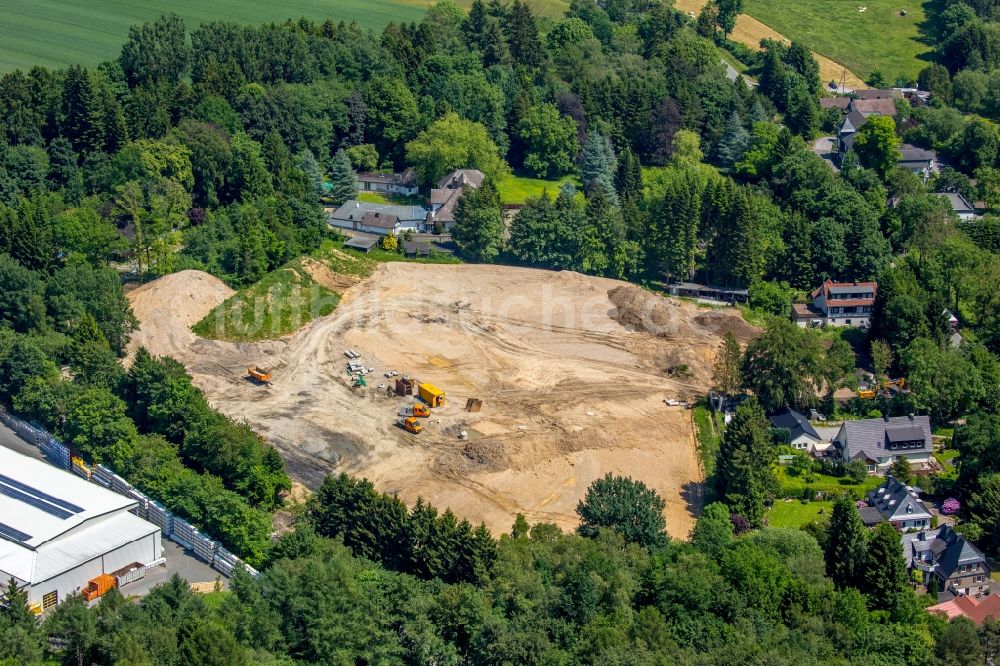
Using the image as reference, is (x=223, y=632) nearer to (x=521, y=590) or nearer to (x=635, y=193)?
(x=521, y=590)

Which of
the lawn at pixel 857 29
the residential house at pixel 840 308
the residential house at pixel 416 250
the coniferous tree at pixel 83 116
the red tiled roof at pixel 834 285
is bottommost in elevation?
the residential house at pixel 416 250

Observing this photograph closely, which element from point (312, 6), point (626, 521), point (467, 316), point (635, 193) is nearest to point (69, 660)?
point (626, 521)

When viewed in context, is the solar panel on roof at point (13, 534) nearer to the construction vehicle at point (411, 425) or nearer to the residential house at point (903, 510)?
the construction vehicle at point (411, 425)

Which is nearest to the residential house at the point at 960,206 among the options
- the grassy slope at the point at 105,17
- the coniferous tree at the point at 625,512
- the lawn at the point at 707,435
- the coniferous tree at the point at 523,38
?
the lawn at the point at 707,435

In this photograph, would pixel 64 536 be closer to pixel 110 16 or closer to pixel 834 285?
pixel 834 285

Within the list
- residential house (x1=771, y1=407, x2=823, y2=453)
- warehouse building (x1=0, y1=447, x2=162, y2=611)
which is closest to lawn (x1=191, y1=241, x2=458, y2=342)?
warehouse building (x1=0, y1=447, x2=162, y2=611)

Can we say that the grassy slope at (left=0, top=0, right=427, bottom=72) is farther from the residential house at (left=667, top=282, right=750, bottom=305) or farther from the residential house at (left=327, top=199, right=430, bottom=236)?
the residential house at (left=667, top=282, right=750, bottom=305)

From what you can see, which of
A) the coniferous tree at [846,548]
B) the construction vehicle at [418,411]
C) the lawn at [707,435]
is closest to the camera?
the coniferous tree at [846,548]
